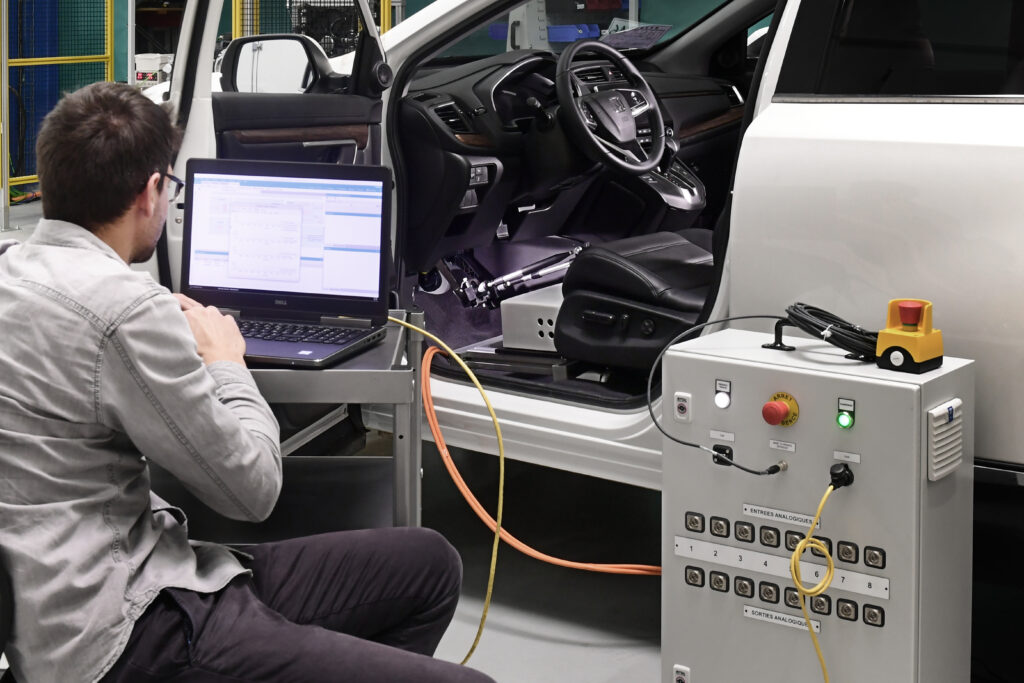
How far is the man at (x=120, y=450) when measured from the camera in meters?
1.68

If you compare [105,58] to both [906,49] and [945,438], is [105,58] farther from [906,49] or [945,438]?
[945,438]

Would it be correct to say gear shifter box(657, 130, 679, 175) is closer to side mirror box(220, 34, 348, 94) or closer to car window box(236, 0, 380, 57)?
side mirror box(220, 34, 348, 94)

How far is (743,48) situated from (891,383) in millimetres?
2668

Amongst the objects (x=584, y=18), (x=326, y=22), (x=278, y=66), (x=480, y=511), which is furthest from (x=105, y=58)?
(x=480, y=511)

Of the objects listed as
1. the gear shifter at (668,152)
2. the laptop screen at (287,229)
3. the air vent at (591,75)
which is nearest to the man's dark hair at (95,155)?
the laptop screen at (287,229)

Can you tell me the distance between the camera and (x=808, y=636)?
2201 millimetres

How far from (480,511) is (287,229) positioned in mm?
834

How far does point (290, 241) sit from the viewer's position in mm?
2596

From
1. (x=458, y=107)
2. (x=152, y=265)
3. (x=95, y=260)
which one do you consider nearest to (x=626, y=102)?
(x=458, y=107)

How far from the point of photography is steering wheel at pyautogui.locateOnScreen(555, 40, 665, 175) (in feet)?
11.4

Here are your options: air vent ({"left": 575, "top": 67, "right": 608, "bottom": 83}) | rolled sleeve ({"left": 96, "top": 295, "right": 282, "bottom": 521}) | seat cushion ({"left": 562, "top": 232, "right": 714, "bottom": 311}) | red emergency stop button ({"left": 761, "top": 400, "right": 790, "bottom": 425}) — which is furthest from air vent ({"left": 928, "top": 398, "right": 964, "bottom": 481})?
air vent ({"left": 575, "top": 67, "right": 608, "bottom": 83})

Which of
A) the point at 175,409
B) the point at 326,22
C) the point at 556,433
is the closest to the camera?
the point at 175,409

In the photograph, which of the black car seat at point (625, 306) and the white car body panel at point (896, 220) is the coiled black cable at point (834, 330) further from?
the black car seat at point (625, 306)

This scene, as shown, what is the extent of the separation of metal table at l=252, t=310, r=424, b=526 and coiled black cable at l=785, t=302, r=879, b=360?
73 cm
